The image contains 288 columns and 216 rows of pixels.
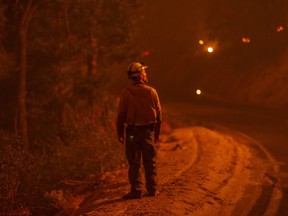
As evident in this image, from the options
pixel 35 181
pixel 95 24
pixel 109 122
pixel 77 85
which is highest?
pixel 95 24

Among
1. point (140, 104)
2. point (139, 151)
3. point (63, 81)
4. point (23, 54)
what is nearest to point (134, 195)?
point (139, 151)

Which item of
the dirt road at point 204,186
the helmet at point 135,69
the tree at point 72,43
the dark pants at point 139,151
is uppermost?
the tree at point 72,43

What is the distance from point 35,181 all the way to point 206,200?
4553 millimetres

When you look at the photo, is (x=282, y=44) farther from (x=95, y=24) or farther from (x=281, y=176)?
(x=281, y=176)

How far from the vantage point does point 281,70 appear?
95.3ft

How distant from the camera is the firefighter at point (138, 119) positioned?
6930 millimetres

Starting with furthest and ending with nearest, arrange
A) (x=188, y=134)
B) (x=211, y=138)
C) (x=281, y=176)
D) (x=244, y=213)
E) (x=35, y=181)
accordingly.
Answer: (x=188, y=134)
(x=211, y=138)
(x=35, y=181)
(x=281, y=176)
(x=244, y=213)

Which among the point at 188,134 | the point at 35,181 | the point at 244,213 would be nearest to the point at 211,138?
the point at 188,134

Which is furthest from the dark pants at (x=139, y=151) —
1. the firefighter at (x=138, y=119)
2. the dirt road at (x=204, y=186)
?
the dirt road at (x=204, y=186)

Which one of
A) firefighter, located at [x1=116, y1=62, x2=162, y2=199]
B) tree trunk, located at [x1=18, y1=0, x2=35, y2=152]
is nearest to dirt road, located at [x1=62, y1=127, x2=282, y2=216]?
firefighter, located at [x1=116, y1=62, x2=162, y2=199]

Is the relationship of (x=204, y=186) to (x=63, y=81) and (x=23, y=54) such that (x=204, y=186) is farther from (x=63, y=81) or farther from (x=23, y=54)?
(x=63, y=81)

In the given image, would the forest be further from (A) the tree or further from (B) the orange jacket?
(B) the orange jacket

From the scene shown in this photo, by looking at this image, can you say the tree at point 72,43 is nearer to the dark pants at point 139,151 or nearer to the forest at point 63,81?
the forest at point 63,81

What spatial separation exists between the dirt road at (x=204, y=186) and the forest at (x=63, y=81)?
6.17 feet
